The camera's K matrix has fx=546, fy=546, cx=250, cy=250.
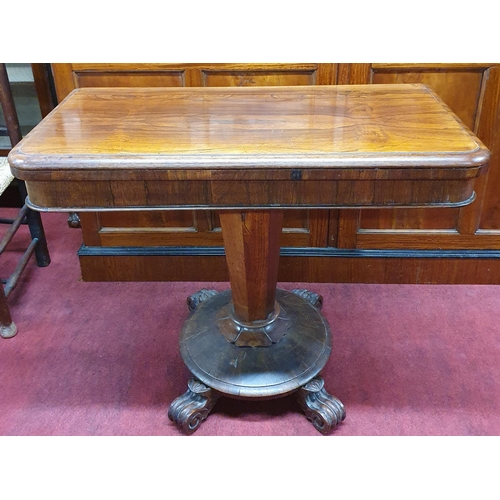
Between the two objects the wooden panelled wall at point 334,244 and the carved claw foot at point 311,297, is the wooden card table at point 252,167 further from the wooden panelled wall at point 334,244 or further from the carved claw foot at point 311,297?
the wooden panelled wall at point 334,244

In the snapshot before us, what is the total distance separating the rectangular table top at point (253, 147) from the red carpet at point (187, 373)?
2.55 ft

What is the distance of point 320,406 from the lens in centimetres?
162

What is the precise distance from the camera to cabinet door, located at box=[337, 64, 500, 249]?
6.10 feet

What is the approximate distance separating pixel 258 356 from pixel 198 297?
441 millimetres

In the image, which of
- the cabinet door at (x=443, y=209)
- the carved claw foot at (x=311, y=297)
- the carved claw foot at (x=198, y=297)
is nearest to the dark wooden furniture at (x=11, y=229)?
the carved claw foot at (x=198, y=297)

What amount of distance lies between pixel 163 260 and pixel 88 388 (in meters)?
0.64

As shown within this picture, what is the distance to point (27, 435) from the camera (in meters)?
1.63

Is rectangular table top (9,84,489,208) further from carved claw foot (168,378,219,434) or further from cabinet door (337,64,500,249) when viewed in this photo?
carved claw foot (168,378,219,434)

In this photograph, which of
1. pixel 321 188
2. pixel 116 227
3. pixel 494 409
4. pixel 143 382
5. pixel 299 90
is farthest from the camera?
pixel 116 227

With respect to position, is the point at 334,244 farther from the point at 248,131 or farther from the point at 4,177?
the point at 4,177

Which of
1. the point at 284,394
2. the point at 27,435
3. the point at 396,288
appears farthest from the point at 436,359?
the point at 27,435

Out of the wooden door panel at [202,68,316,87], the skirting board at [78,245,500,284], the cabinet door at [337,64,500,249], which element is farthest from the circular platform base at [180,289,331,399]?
the wooden door panel at [202,68,316,87]

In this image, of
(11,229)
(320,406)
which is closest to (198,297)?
(320,406)

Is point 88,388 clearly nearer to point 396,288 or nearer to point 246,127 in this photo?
point 246,127
